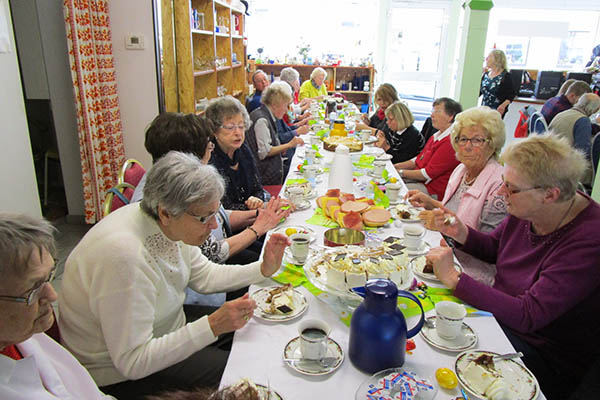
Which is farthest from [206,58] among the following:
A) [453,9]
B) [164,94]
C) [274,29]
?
[453,9]

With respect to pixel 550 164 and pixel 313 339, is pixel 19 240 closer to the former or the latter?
pixel 313 339

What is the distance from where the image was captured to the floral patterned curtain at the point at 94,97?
123 inches

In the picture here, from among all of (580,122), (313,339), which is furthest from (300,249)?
(580,122)


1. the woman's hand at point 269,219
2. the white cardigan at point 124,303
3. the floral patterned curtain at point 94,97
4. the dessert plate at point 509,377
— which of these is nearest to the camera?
the dessert plate at point 509,377

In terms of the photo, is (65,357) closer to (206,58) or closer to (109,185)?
(109,185)

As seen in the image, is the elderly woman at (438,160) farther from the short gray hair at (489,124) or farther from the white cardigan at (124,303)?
the white cardigan at (124,303)

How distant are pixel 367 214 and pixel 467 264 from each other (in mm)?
485

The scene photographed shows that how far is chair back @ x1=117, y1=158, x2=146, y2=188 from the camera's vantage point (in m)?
2.06

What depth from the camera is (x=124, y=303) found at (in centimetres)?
106

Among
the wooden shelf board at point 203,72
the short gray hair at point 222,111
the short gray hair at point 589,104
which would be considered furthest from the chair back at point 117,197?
the short gray hair at point 589,104

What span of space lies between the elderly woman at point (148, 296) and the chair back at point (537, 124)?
3.87 m

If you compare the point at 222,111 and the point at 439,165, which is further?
the point at 439,165

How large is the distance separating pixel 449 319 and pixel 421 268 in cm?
40

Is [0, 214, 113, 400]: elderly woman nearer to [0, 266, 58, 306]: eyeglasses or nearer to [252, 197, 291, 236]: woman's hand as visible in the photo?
[0, 266, 58, 306]: eyeglasses
